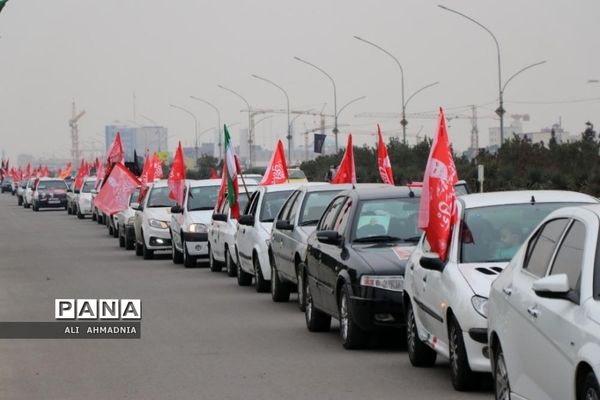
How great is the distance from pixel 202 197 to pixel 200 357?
15.3 m

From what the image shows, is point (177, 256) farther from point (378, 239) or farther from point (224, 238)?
point (378, 239)

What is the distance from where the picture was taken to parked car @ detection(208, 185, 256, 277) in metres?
24.8

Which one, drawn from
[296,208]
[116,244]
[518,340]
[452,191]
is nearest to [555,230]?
[518,340]

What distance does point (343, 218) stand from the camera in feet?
50.6

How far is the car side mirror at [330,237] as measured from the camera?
14797 millimetres

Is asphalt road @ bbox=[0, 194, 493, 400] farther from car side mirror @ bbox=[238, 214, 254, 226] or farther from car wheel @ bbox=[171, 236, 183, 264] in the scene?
car wheel @ bbox=[171, 236, 183, 264]

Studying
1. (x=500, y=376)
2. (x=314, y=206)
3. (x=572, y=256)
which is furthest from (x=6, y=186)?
(x=572, y=256)

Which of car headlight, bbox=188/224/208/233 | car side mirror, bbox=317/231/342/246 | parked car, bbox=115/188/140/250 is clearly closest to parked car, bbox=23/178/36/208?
parked car, bbox=115/188/140/250

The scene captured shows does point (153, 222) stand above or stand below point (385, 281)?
below

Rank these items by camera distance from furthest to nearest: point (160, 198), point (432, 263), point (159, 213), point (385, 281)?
1. point (160, 198)
2. point (159, 213)
3. point (385, 281)
4. point (432, 263)

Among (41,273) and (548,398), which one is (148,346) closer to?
(548,398)

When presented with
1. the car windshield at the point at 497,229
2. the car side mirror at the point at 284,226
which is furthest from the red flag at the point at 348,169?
the car windshield at the point at 497,229

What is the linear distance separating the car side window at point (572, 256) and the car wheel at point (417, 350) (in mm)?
4440

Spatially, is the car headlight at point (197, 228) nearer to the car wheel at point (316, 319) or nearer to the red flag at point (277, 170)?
the red flag at point (277, 170)
